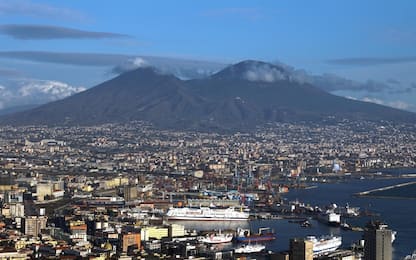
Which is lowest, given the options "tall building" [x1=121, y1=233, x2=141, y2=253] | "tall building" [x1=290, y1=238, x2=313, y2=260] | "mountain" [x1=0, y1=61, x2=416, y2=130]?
"tall building" [x1=121, y1=233, x2=141, y2=253]

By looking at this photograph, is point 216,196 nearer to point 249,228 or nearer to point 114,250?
point 249,228

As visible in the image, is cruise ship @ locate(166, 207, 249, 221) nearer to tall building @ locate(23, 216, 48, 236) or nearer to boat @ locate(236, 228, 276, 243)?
boat @ locate(236, 228, 276, 243)

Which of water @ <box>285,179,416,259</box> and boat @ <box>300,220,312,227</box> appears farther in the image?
boat @ <box>300,220,312,227</box>

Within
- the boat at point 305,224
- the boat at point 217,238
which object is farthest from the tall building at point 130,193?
the boat at point 217,238

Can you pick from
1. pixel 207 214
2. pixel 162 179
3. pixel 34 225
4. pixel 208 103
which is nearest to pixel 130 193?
pixel 207 214

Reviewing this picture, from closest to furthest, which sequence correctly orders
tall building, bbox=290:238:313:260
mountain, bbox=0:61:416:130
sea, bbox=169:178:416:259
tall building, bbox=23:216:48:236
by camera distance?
tall building, bbox=290:238:313:260 < sea, bbox=169:178:416:259 < tall building, bbox=23:216:48:236 < mountain, bbox=0:61:416:130

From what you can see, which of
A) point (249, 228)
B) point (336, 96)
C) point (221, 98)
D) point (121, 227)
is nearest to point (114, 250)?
point (121, 227)

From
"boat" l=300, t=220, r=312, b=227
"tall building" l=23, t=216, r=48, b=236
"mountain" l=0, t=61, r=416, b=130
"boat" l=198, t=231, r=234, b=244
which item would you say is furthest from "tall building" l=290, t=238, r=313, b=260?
"mountain" l=0, t=61, r=416, b=130

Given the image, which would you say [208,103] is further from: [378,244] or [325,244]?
[378,244]
